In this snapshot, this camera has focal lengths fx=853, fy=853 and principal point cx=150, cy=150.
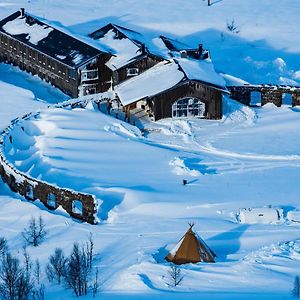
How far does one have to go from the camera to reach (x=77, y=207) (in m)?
31.2

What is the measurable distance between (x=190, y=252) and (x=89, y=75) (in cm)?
2186

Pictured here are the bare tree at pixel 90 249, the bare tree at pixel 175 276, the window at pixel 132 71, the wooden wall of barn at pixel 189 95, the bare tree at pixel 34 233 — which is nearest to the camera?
Result: the bare tree at pixel 175 276

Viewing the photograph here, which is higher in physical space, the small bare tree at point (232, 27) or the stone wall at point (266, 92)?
the small bare tree at point (232, 27)

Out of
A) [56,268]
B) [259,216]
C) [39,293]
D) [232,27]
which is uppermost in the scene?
[232,27]

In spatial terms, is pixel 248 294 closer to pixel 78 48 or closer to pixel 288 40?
pixel 78 48

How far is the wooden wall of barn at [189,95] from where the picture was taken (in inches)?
1634

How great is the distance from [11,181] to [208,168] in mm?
8070

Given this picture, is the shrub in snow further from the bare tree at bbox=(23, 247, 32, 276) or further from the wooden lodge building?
the wooden lodge building

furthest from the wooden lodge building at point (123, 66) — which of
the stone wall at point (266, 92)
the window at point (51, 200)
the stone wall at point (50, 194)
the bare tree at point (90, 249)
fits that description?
the bare tree at point (90, 249)

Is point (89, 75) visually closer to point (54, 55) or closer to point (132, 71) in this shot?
point (54, 55)

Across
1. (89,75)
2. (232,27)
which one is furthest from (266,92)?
(232,27)

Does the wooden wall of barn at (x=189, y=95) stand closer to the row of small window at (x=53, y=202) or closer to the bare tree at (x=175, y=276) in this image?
the row of small window at (x=53, y=202)

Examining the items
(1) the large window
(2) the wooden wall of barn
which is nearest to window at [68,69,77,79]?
(2) the wooden wall of barn

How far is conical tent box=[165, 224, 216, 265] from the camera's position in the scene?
2612cm
